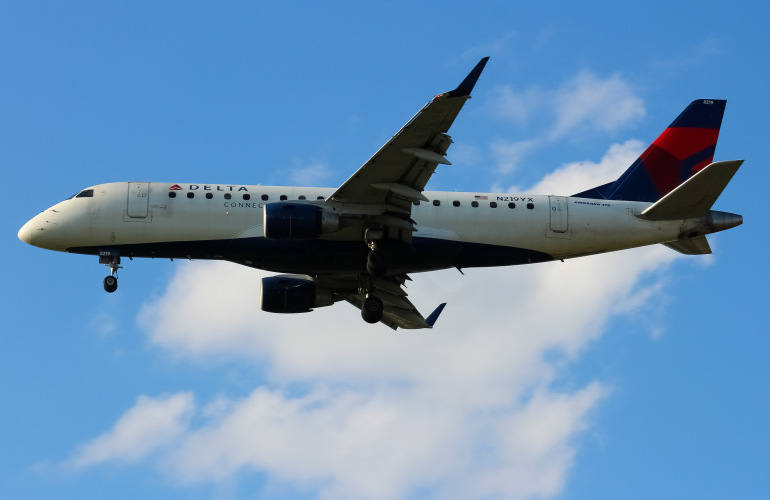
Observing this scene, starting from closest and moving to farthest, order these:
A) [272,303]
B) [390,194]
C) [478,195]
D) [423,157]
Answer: [423,157]
[390,194]
[478,195]
[272,303]

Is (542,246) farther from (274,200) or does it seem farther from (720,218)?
(274,200)

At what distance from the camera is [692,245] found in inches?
1897

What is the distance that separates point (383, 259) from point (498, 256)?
5007 mm

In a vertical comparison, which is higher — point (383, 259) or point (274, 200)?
point (274, 200)

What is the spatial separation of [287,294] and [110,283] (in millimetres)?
7798

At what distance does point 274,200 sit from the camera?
153 feet

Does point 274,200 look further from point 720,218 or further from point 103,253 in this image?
point 720,218

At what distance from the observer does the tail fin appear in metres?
50.2

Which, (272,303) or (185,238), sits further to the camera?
(272,303)

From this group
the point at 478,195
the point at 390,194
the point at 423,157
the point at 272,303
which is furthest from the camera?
the point at 272,303

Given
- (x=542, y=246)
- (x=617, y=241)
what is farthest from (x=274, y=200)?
(x=617, y=241)

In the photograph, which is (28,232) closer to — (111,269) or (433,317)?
(111,269)

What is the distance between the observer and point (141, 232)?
46.4 meters

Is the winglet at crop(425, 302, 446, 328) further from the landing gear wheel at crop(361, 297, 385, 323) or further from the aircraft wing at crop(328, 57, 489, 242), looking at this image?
the aircraft wing at crop(328, 57, 489, 242)
